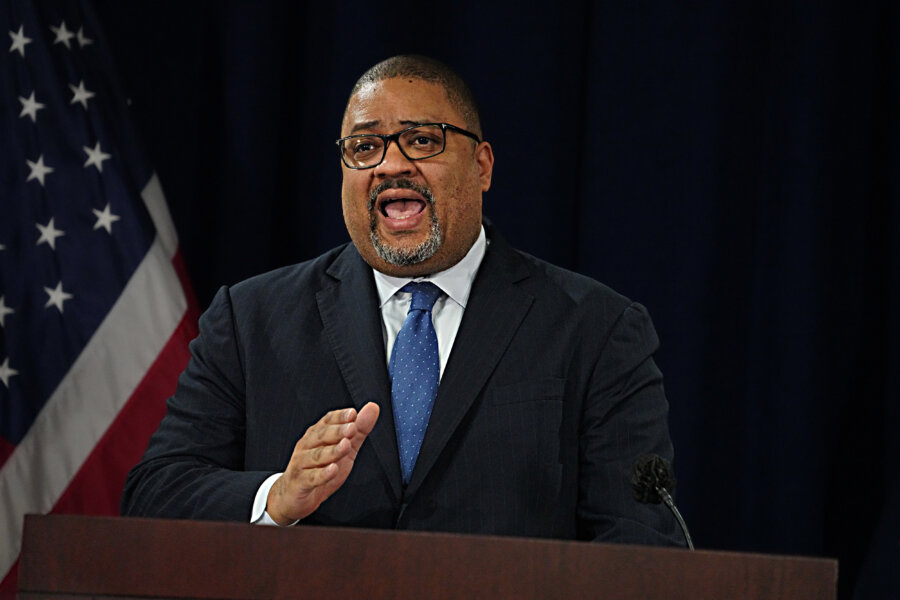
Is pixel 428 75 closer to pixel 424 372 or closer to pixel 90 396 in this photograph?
pixel 424 372

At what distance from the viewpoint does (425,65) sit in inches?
77.7

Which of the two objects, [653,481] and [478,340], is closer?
[653,481]

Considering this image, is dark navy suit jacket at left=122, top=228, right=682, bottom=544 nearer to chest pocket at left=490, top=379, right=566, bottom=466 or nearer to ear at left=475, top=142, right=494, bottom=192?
chest pocket at left=490, top=379, right=566, bottom=466

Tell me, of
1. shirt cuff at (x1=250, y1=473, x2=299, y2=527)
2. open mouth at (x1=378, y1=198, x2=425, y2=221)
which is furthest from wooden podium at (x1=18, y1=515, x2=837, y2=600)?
open mouth at (x1=378, y1=198, x2=425, y2=221)

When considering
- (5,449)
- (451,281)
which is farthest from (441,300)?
(5,449)

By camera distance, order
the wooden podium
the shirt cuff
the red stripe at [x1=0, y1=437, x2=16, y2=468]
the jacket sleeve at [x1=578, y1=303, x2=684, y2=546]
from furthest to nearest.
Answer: the red stripe at [x1=0, y1=437, x2=16, y2=468] → the jacket sleeve at [x1=578, y1=303, x2=684, y2=546] → the shirt cuff → the wooden podium

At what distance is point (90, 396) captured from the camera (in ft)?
8.26

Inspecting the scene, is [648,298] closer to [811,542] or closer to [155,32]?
[811,542]

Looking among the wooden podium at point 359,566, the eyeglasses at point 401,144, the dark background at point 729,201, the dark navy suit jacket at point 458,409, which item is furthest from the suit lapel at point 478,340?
the dark background at point 729,201

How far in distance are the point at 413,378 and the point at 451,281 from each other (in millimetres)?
230

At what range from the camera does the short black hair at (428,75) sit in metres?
1.96

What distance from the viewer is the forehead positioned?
1.93 meters

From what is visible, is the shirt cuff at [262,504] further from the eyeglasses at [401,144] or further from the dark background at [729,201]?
the dark background at [729,201]

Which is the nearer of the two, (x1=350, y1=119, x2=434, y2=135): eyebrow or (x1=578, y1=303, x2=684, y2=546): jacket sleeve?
(x1=578, y1=303, x2=684, y2=546): jacket sleeve
